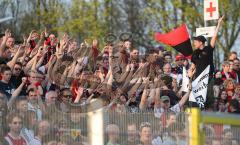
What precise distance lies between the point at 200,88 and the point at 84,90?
7.82 feet

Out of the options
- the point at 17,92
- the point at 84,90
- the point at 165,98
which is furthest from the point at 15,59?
the point at 165,98

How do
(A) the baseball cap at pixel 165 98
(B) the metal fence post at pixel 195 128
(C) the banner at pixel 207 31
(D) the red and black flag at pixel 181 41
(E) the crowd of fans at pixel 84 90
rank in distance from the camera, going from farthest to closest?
(C) the banner at pixel 207 31
(D) the red and black flag at pixel 181 41
(A) the baseball cap at pixel 165 98
(E) the crowd of fans at pixel 84 90
(B) the metal fence post at pixel 195 128

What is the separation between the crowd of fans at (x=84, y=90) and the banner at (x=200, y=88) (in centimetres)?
16

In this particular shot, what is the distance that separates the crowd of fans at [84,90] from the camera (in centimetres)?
588

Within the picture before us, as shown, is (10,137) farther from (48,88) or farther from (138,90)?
(138,90)

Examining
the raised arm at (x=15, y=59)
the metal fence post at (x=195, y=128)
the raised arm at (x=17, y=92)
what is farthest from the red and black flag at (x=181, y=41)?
the metal fence post at (x=195, y=128)

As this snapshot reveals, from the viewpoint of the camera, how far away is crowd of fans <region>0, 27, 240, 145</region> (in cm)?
588

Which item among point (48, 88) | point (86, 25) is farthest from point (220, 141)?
point (86, 25)

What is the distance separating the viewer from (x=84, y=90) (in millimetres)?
10750

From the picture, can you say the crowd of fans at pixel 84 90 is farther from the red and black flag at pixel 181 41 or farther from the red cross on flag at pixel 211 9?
the red cross on flag at pixel 211 9

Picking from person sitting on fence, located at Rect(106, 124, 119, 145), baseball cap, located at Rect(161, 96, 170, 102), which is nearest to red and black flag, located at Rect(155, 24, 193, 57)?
baseball cap, located at Rect(161, 96, 170, 102)

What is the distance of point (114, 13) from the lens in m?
36.5

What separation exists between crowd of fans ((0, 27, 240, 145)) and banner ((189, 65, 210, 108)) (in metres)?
0.16

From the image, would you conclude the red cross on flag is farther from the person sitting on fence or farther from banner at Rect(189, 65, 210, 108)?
the person sitting on fence
